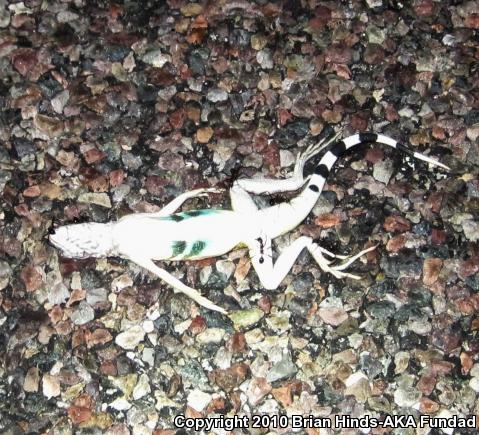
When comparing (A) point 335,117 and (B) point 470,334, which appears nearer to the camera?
(B) point 470,334

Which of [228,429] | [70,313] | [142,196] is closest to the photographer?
[228,429]

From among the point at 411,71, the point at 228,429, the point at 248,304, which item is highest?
the point at 411,71

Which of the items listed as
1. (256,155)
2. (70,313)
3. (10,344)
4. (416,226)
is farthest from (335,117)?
(10,344)

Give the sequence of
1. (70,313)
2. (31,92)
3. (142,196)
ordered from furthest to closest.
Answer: (31,92), (142,196), (70,313)

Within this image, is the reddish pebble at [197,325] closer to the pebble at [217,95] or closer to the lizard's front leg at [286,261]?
the lizard's front leg at [286,261]

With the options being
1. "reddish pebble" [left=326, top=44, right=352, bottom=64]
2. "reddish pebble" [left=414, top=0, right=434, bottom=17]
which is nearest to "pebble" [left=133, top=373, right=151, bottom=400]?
"reddish pebble" [left=326, top=44, right=352, bottom=64]

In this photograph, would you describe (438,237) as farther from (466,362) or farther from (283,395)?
(283,395)

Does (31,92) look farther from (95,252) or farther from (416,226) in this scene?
(416,226)

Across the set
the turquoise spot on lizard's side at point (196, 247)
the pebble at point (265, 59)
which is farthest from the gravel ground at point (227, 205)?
the turquoise spot on lizard's side at point (196, 247)

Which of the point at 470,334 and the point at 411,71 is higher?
the point at 411,71
